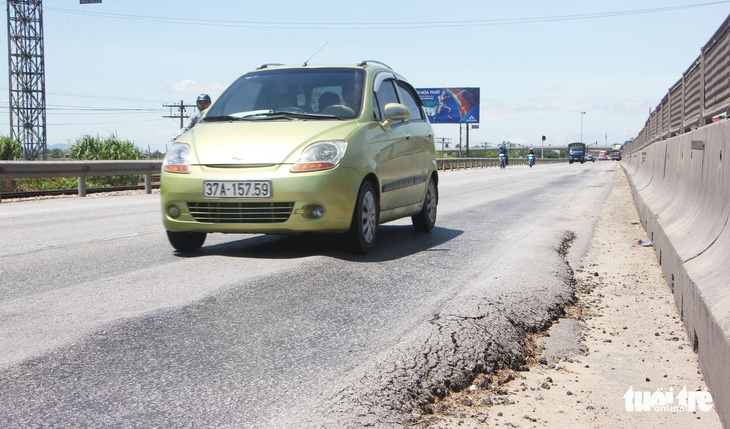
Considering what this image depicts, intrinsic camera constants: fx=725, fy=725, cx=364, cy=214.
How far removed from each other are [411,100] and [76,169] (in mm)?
10298

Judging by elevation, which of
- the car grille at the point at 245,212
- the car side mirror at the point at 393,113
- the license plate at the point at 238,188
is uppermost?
the car side mirror at the point at 393,113

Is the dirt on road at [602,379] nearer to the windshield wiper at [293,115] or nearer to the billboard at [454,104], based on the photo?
the windshield wiper at [293,115]

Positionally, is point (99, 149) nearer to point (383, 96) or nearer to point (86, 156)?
point (86, 156)

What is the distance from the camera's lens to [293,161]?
5812mm

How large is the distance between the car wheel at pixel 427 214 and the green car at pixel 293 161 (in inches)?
31.0

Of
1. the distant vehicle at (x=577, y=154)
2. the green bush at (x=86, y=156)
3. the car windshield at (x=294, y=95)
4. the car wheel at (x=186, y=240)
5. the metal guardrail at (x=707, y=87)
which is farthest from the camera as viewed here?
the distant vehicle at (x=577, y=154)

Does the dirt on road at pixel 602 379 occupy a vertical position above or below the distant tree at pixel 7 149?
below

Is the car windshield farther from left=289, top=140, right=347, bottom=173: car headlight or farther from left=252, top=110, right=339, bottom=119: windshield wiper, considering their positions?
left=289, top=140, right=347, bottom=173: car headlight

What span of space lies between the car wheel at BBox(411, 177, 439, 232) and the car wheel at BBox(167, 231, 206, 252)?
2519 mm

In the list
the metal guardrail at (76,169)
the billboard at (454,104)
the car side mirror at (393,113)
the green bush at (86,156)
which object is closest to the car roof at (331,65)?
the car side mirror at (393,113)

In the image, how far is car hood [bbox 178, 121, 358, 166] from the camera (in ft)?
19.2

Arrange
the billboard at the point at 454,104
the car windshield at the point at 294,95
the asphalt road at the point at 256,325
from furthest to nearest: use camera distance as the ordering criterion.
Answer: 1. the billboard at the point at 454,104
2. the car windshield at the point at 294,95
3. the asphalt road at the point at 256,325

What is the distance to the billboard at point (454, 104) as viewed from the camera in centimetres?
6894

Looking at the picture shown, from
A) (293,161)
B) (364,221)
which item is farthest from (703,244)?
(293,161)
